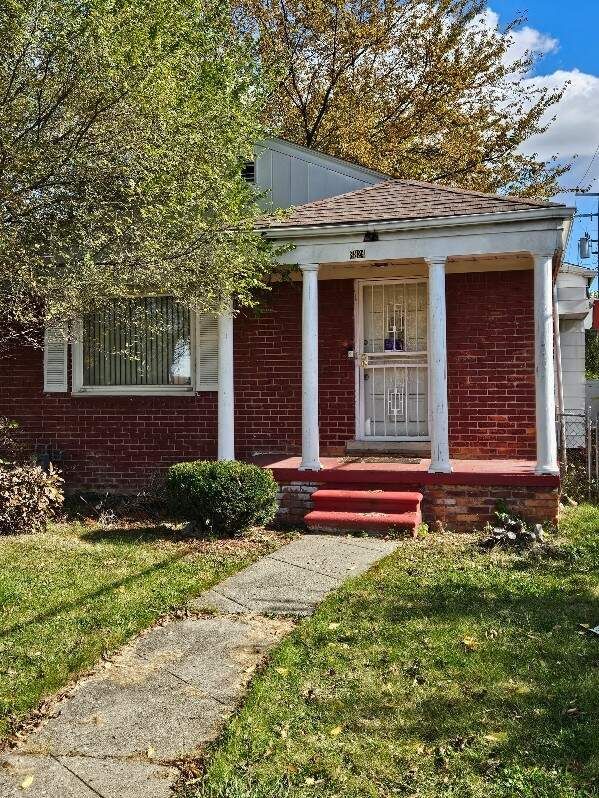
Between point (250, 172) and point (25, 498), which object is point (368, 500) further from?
point (250, 172)

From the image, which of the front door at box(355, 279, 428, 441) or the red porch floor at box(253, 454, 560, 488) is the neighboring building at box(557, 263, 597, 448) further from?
the red porch floor at box(253, 454, 560, 488)

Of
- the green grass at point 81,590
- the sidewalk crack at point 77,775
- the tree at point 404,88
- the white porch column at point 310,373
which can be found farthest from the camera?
the tree at point 404,88

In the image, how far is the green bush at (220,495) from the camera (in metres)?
6.94

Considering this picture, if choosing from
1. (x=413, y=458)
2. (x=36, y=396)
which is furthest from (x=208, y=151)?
(x=36, y=396)

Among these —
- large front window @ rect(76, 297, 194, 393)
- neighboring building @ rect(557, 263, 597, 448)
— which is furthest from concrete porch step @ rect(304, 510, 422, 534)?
neighboring building @ rect(557, 263, 597, 448)

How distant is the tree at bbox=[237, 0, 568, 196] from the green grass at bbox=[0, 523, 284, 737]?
13.3m

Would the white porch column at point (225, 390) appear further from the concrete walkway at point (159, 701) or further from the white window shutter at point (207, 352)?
the concrete walkway at point (159, 701)

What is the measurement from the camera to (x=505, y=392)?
901 cm

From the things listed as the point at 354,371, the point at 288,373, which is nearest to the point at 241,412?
the point at 288,373

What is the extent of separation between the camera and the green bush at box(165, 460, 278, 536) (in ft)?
22.8

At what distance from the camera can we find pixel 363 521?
7227 millimetres

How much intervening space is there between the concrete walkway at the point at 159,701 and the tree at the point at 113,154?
3.29 metres

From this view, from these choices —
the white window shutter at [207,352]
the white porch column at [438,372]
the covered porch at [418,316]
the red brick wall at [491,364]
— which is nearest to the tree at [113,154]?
the covered porch at [418,316]

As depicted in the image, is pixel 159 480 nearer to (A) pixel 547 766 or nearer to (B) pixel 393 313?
(B) pixel 393 313
